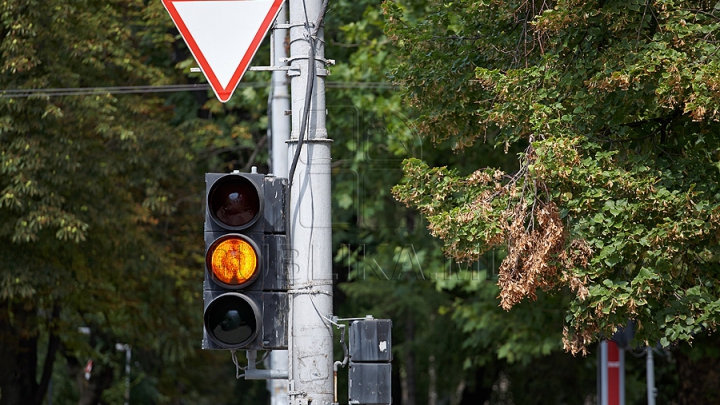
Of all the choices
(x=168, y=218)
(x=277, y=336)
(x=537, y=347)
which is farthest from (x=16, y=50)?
(x=277, y=336)

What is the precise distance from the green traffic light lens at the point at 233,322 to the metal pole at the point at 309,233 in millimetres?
291

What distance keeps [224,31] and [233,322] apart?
1.76 m

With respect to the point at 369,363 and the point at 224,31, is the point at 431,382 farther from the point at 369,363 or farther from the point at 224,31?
the point at 224,31

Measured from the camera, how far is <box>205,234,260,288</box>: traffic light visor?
5320 millimetres

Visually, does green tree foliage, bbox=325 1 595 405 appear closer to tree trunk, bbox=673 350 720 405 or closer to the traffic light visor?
tree trunk, bbox=673 350 720 405

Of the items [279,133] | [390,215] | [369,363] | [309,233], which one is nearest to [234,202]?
[309,233]

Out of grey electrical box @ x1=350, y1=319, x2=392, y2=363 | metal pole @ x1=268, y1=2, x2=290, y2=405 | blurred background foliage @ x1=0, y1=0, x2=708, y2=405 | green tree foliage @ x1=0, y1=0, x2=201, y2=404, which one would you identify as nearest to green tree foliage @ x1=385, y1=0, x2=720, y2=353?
blurred background foliage @ x1=0, y1=0, x2=708, y2=405

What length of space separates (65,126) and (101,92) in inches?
51.8

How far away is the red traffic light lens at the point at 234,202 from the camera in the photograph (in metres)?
5.36

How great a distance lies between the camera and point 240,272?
17.5 feet

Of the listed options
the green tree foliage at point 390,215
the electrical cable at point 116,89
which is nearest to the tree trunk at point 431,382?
the green tree foliage at point 390,215

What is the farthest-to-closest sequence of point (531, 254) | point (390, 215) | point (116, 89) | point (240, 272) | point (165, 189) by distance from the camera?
1. point (165, 189)
2. point (390, 215)
3. point (116, 89)
4. point (531, 254)
5. point (240, 272)

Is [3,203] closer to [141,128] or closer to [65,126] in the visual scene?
[65,126]

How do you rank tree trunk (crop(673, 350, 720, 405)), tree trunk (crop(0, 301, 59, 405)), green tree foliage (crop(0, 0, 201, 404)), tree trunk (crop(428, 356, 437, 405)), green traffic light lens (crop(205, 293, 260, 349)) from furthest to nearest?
tree trunk (crop(428, 356, 437, 405))
tree trunk (crop(0, 301, 59, 405))
tree trunk (crop(673, 350, 720, 405))
green tree foliage (crop(0, 0, 201, 404))
green traffic light lens (crop(205, 293, 260, 349))
